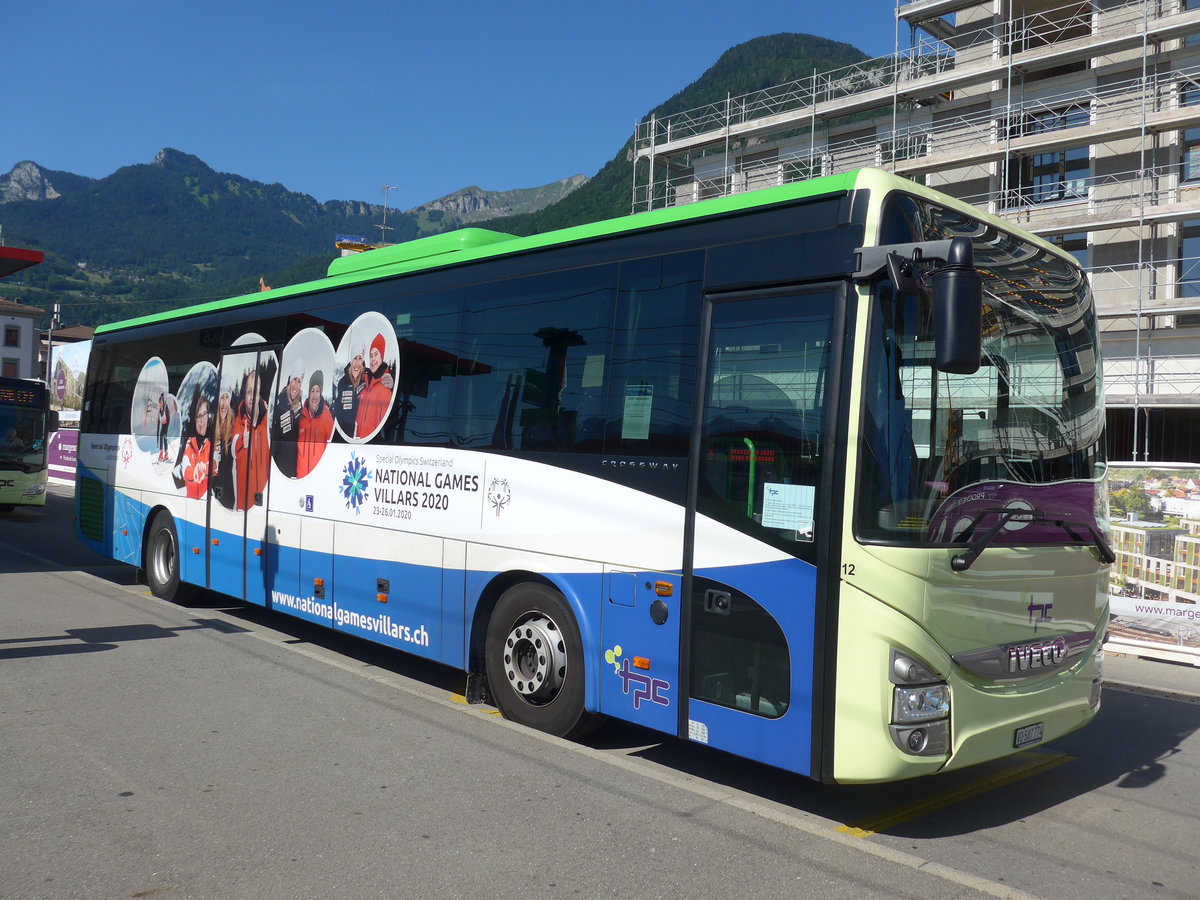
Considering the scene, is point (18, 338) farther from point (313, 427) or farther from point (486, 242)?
point (486, 242)

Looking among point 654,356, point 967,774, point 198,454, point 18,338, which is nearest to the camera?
point 654,356

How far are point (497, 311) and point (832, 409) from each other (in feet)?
9.65

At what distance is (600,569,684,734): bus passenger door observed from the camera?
A: 5.43 metres

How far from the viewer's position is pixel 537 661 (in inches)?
253

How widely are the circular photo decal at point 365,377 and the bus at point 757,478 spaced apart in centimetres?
4

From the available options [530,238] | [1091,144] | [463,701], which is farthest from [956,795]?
[1091,144]

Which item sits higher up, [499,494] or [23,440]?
[23,440]

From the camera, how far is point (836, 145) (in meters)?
44.7

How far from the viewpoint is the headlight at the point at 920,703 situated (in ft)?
14.9

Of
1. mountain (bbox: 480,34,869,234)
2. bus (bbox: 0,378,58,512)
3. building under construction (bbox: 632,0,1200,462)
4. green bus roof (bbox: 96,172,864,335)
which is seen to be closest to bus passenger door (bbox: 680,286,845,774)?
green bus roof (bbox: 96,172,864,335)

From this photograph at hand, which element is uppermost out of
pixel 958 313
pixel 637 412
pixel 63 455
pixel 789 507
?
pixel 958 313

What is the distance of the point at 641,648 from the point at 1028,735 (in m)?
2.06

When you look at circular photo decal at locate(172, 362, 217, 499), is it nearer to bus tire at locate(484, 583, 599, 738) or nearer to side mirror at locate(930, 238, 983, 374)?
bus tire at locate(484, 583, 599, 738)

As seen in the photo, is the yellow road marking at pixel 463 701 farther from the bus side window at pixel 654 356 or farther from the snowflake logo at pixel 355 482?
the bus side window at pixel 654 356
